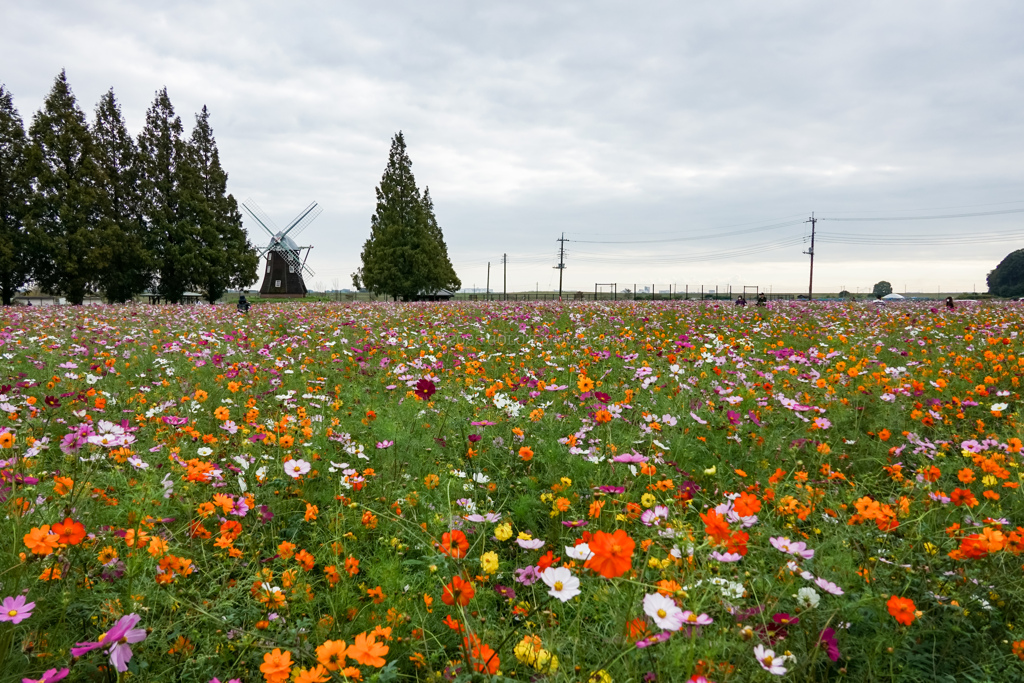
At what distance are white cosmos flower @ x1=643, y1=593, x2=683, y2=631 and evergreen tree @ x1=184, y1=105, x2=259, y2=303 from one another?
3501 centimetres

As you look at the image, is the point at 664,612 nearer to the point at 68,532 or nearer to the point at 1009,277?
the point at 68,532

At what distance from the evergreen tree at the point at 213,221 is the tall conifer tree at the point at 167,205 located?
522mm

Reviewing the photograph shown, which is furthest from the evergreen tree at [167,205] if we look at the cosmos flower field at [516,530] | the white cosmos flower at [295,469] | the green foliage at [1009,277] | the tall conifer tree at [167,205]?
the green foliage at [1009,277]

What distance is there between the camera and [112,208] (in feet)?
89.8

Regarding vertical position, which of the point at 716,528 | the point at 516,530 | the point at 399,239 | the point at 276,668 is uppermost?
the point at 399,239

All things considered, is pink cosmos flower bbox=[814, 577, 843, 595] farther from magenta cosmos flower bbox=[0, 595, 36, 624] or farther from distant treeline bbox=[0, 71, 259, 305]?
distant treeline bbox=[0, 71, 259, 305]

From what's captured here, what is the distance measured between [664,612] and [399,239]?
116 feet

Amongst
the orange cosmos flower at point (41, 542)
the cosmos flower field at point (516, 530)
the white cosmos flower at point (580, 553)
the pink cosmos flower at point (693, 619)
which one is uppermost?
A: the orange cosmos flower at point (41, 542)

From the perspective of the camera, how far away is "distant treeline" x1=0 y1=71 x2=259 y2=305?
80.7 feet

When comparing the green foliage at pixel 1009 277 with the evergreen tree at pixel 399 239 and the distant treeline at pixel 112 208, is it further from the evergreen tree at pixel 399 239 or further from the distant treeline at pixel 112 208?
the distant treeline at pixel 112 208

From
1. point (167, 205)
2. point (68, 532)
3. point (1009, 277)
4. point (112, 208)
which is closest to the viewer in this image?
point (68, 532)

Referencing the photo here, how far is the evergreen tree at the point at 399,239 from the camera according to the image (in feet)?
114

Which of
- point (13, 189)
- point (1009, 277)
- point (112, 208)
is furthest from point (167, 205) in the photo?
point (1009, 277)

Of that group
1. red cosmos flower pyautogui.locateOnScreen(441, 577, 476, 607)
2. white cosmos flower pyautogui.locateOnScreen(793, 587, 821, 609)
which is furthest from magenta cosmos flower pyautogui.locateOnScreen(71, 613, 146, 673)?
white cosmos flower pyautogui.locateOnScreen(793, 587, 821, 609)
